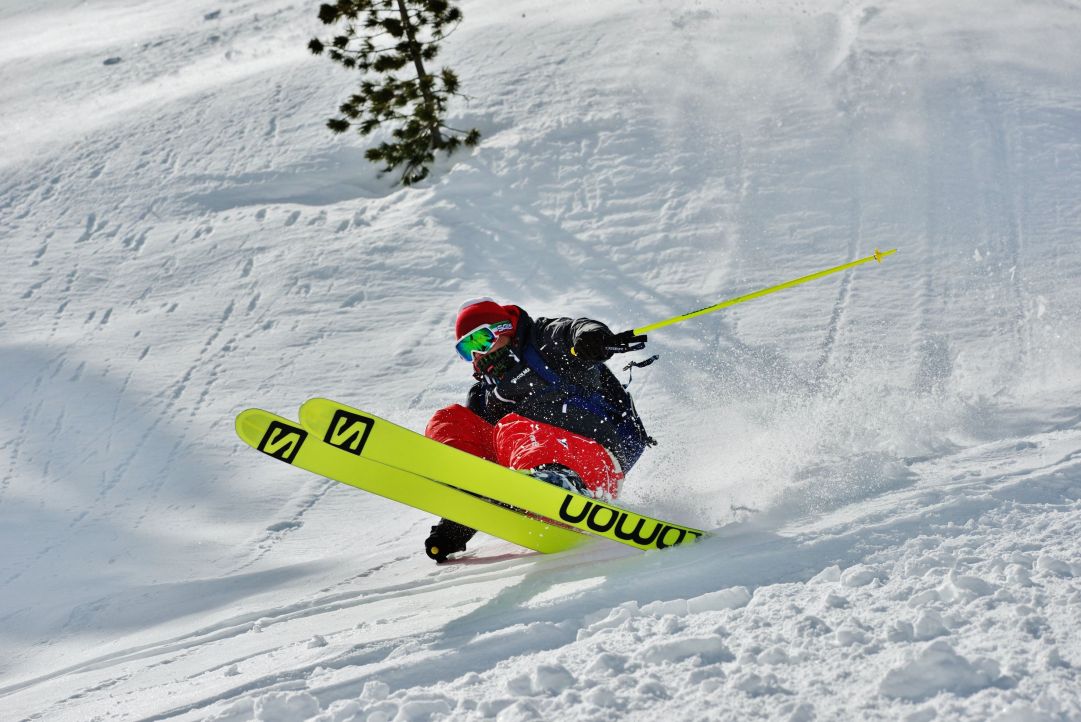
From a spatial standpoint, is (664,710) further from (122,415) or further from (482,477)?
(122,415)

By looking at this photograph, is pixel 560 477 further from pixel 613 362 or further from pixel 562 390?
pixel 613 362

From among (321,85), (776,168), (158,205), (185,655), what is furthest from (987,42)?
(185,655)

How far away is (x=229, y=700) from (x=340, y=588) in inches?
56.3

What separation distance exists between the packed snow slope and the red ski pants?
0.35m

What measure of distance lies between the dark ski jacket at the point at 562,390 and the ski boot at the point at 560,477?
1.24 feet

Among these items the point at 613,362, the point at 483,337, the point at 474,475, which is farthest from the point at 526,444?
the point at 613,362

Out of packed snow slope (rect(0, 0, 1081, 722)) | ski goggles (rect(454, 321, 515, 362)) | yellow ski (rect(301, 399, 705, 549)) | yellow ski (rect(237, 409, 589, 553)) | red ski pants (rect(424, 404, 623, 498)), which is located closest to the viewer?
packed snow slope (rect(0, 0, 1081, 722))

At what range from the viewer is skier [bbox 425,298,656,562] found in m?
4.58

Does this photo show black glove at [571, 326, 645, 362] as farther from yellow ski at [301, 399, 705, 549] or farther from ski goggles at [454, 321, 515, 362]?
yellow ski at [301, 399, 705, 549]

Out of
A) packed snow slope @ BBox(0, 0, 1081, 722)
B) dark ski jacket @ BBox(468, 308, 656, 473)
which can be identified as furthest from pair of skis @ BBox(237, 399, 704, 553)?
dark ski jacket @ BBox(468, 308, 656, 473)

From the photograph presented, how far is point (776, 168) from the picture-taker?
33.3ft

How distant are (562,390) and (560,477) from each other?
58 centimetres

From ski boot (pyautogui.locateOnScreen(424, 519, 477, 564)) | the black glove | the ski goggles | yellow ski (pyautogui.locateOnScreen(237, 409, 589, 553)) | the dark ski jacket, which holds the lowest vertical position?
ski boot (pyautogui.locateOnScreen(424, 519, 477, 564))

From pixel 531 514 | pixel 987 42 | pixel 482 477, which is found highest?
pixel 987 42
